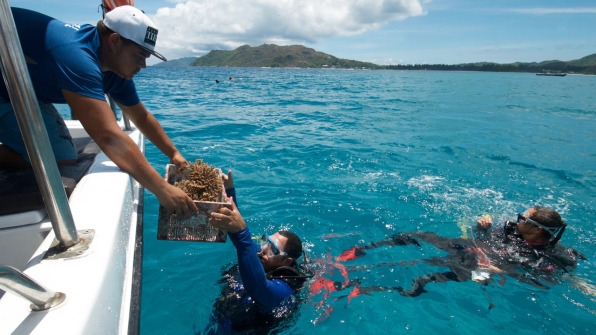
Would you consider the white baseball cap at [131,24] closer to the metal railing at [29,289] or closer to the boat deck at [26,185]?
the boat deck at [26,185]

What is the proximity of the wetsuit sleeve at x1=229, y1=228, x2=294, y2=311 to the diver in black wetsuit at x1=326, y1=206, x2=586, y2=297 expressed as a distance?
1597 millimetres

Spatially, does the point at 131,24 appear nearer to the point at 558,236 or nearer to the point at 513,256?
the point at 513,256

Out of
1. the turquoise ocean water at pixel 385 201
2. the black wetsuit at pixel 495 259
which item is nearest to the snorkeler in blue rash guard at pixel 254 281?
the turquoise ocean water at pixel 385 201

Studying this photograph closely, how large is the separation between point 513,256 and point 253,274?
172 inches

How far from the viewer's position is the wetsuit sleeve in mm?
2828

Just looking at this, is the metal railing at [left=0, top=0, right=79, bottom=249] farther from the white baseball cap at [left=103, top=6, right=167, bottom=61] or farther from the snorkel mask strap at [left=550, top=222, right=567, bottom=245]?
the snorkel mask strap at [left=550, top=222, right=567, bottom=245]

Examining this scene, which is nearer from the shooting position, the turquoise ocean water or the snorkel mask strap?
the turquoise ocean water

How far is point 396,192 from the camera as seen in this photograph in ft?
25.4

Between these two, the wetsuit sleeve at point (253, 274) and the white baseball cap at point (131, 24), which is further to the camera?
the wetsuit sleeve at point (253, 274)

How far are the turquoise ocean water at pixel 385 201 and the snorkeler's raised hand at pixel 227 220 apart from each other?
1643 mm

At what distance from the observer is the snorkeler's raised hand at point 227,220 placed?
2617 mm

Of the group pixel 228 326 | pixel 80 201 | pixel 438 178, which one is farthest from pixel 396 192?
pixel 80 201

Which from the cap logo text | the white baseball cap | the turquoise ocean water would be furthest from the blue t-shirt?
the turquoise ocean water

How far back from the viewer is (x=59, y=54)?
229 cm
